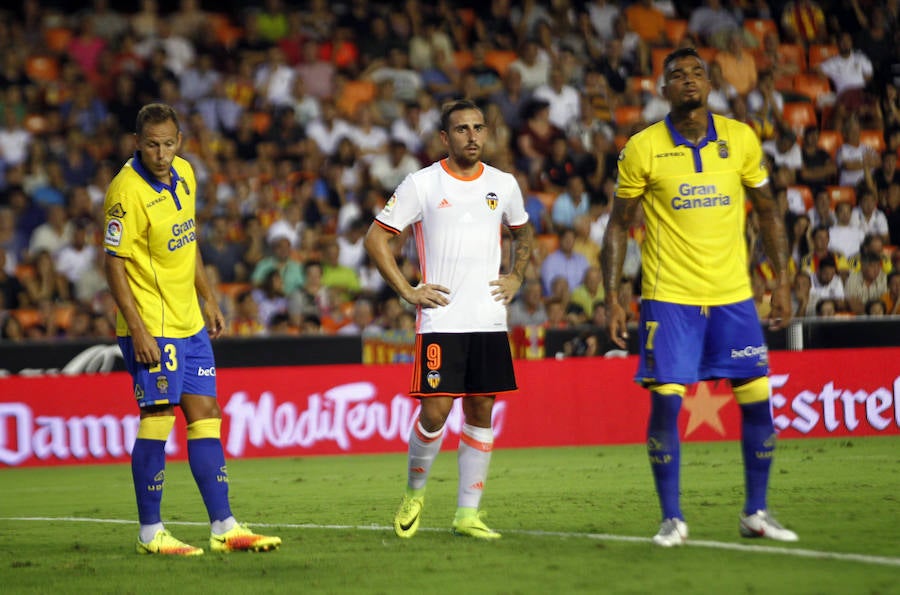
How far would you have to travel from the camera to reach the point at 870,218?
1745 cm

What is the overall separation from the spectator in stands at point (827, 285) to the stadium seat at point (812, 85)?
4.43 metres

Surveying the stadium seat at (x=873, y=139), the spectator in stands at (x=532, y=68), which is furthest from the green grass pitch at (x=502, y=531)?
the spectator in stands at (x=532, y=68)

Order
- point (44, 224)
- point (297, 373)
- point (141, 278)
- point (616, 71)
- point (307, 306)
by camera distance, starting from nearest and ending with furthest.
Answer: point (141, 278)
point (297, 373)
point (307, 306)
point (44, 224)
point (616, 71)

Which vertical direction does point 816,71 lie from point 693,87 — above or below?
above

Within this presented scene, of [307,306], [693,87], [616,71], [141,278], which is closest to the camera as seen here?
[693,87]

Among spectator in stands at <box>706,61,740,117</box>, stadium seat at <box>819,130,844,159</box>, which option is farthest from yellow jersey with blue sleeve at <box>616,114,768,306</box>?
stadium seat at <box>819,130,844,159</box>

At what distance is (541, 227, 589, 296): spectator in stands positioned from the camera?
16.3m

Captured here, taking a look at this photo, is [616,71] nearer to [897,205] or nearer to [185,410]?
[897,205]

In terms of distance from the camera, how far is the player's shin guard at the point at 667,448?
267 inches

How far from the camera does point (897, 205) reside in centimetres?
1775

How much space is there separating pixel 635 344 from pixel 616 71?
642cm

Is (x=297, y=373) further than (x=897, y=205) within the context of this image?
No

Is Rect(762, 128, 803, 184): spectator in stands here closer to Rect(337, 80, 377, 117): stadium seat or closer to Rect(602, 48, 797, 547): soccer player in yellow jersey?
Rect(337, 80, 377, 117): stadium seat

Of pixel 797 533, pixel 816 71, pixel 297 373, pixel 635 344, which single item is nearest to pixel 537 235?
pixel 635 344
